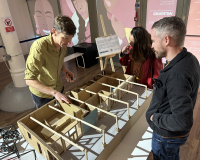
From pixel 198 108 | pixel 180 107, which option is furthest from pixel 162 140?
pixel 198 108

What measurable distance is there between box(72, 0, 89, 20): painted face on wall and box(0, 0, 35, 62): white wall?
264cm

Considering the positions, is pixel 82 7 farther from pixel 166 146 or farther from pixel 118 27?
pixel 166 146

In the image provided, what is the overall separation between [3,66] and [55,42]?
541 centimetres

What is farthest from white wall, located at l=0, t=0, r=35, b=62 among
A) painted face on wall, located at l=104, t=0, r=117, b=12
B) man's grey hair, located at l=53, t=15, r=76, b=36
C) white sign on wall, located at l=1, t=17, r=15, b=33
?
man's grey hair, located at l=53, t=15, r=76, b=36

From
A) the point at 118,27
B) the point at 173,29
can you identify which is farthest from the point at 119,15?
the point at 173,29

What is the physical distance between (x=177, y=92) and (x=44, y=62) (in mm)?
1255

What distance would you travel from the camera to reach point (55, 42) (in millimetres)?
1566

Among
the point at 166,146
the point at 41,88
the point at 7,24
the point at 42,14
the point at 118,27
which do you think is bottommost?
the point at 166,146

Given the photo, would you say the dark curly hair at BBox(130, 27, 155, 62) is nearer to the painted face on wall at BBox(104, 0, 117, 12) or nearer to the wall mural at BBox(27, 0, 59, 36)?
the painted face on wall at BBox(104, 0, 117, 12)

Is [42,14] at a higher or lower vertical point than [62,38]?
higher

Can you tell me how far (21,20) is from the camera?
256 inches

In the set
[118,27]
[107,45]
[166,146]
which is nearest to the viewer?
[166,146]

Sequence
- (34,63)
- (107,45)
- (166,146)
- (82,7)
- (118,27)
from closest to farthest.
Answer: (166,146)
(34,63)
(107,45)
(118,27)
(82,7)

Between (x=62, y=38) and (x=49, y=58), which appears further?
(x=49, y=58)
